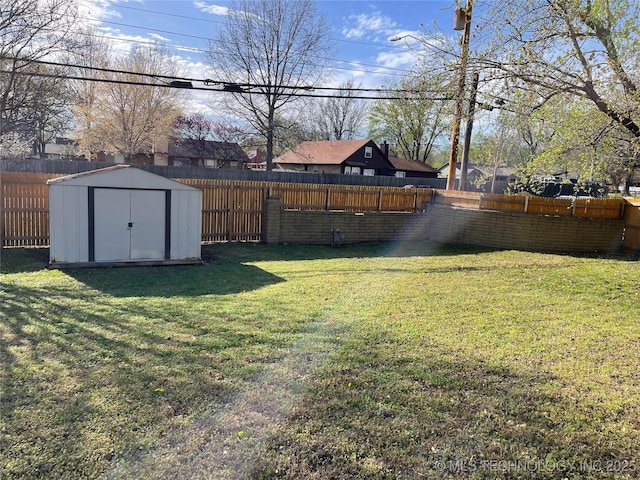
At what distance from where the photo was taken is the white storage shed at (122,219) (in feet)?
25.9

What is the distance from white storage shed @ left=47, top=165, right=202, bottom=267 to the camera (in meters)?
7.89

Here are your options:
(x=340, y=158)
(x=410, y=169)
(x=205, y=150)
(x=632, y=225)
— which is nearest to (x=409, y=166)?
(x=410, y=169)

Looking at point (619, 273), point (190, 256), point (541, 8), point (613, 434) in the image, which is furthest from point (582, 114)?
point (190, 256)

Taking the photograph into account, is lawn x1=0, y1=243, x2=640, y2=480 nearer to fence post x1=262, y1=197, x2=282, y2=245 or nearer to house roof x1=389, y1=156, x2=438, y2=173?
fence post x1=262, y1=197, x2=282, y2=245

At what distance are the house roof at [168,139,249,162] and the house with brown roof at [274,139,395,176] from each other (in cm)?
494

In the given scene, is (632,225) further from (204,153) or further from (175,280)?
(204,153)

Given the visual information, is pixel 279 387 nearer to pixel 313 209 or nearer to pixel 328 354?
pixel 328 354

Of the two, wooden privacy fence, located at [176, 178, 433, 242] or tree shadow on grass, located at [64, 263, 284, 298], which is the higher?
wooden privacy fence, located at [176, 178, 433, 242]

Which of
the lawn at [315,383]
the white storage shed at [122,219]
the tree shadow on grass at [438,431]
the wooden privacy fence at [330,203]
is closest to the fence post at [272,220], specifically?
the wooden privacy fence at [330,203]

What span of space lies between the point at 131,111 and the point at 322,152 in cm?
1727

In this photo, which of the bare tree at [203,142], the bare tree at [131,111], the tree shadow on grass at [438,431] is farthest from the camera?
the bare tree at [203,142]

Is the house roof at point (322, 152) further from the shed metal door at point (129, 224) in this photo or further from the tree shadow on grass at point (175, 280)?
the tree shadow on grass at point (175, 280)

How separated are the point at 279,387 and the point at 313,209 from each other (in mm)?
9116

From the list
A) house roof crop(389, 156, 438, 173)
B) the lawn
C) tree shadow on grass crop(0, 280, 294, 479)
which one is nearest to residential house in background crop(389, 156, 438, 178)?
house roof crop(389, 156, 438, 173)
